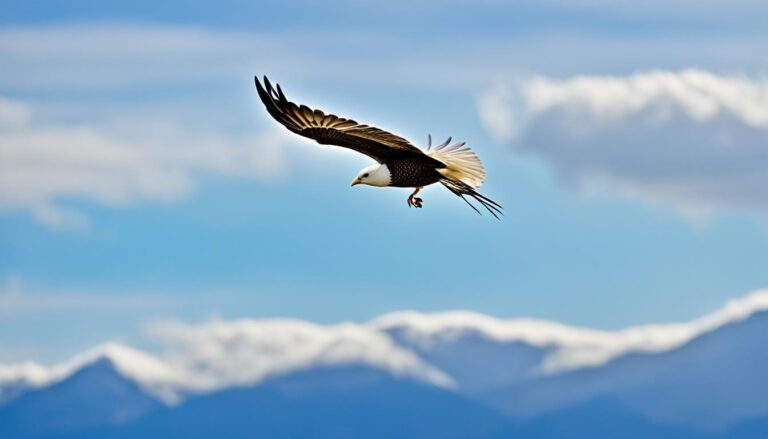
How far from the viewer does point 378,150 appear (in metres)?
19.9

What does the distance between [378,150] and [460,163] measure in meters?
1.69

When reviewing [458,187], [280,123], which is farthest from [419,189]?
[280,123]

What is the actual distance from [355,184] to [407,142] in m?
1.45

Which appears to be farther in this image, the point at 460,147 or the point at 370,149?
the point at 460,147

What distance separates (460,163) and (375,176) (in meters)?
1.56

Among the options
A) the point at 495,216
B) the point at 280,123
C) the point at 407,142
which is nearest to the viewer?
the point at 495,216

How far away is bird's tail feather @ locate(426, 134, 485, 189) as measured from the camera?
20413mm

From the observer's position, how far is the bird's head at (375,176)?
20109 millimetres

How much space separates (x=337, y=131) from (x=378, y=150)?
2.12 ft

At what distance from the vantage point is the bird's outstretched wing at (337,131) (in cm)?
1941

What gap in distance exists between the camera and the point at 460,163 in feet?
69.1

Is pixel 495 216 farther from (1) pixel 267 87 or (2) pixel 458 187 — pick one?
(1) pixel 267 87

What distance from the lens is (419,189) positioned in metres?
20.2

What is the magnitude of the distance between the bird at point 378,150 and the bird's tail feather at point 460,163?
0.01m
